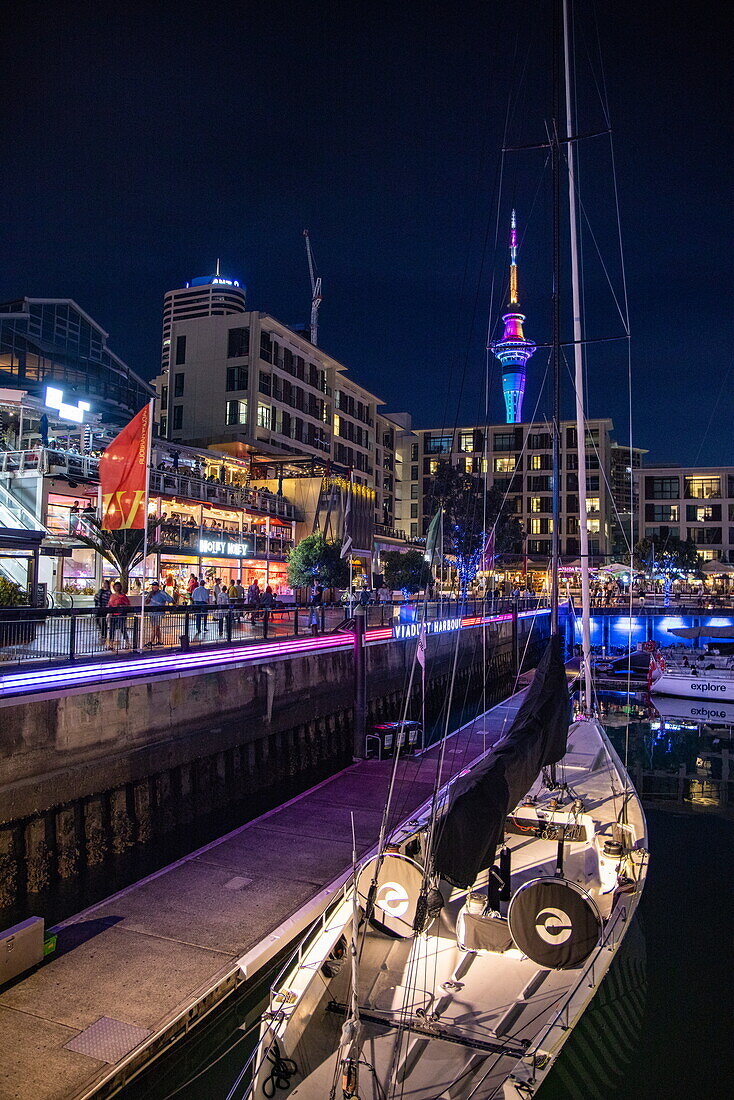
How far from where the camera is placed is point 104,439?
3519 centimetres

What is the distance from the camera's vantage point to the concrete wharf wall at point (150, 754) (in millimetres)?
11766

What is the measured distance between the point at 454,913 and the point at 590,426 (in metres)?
99.9

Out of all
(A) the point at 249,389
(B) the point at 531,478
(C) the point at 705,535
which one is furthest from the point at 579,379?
(C) the point at 705,535

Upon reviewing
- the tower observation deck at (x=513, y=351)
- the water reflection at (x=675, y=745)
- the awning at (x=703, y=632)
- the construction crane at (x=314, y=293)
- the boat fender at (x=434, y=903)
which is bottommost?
the water reflection at (x=675, y=745)

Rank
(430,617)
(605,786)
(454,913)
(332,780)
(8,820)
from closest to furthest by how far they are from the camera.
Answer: (454,913), (8,820), (605,786), (332,780), (430,617)

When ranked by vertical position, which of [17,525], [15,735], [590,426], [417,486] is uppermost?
[590,426]

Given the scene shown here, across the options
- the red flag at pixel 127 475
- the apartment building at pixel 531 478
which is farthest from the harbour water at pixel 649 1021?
the apartment building at pixel 531 478

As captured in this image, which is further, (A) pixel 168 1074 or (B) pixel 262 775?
(B) pixel 262 775

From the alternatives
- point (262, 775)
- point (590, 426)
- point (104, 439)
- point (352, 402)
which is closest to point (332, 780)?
point (262, 775)

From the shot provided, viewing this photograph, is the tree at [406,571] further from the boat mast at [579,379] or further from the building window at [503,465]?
the building window at [503,465]

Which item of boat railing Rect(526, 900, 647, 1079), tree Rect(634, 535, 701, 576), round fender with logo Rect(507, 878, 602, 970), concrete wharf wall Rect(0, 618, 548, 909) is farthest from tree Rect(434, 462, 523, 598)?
round fender with logo Rect(507, 878, 602, 970)

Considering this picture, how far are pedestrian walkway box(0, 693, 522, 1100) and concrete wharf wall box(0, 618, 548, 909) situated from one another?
2.08 m

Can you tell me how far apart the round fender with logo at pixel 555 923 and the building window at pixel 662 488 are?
381ft

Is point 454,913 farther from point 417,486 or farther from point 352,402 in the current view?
point 417,486
